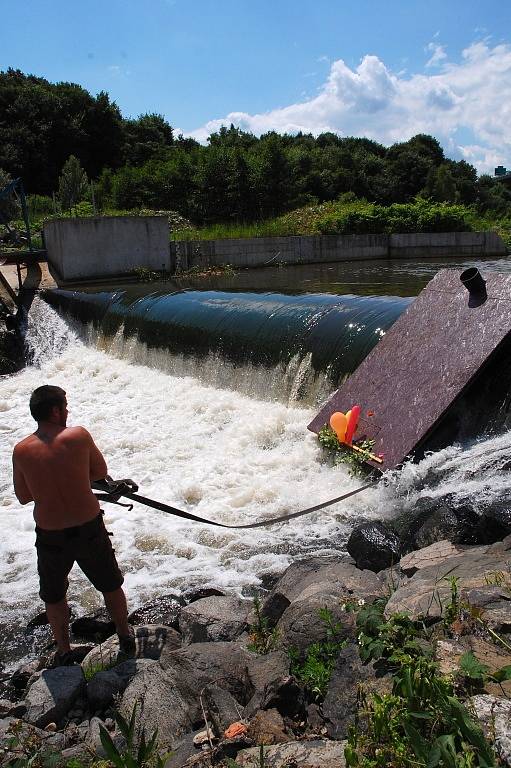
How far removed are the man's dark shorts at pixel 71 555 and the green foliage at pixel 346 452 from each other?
9.11 feet

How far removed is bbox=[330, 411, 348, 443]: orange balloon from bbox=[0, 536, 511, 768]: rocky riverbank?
2128mm

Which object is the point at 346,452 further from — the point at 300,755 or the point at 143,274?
the point at 143,274

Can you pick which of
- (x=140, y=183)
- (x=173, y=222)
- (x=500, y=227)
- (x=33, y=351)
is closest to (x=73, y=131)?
(x=140, y=183)

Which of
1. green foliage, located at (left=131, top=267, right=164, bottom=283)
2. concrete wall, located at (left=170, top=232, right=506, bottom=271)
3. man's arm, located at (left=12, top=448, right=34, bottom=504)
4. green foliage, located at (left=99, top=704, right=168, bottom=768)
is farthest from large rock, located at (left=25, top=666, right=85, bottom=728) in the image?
concrete wall, located at (left=170, top=232, right=506, bottom=271)

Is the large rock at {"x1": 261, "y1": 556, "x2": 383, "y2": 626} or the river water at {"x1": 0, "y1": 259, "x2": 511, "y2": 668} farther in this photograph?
the river water at {"x1": 0, "y1": 259, "x2": 511, "y2": 668}

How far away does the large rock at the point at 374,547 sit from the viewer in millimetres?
4410

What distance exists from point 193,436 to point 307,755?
582 cm

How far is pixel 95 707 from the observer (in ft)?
10.0

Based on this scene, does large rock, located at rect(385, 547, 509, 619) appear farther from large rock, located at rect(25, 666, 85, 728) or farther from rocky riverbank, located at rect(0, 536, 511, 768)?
large rock, located at rect(25, 666, 85, 728)

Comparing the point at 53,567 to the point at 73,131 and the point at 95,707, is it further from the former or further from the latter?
the point at 73,131

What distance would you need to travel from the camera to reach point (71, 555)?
137 inches

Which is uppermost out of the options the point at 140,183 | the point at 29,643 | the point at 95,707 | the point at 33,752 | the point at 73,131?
the point at 73,131

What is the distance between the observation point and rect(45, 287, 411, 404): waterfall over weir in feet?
24.8

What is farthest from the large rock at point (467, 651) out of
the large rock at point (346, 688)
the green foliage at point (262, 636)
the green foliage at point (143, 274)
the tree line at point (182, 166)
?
the tree line at point (182, 166)
